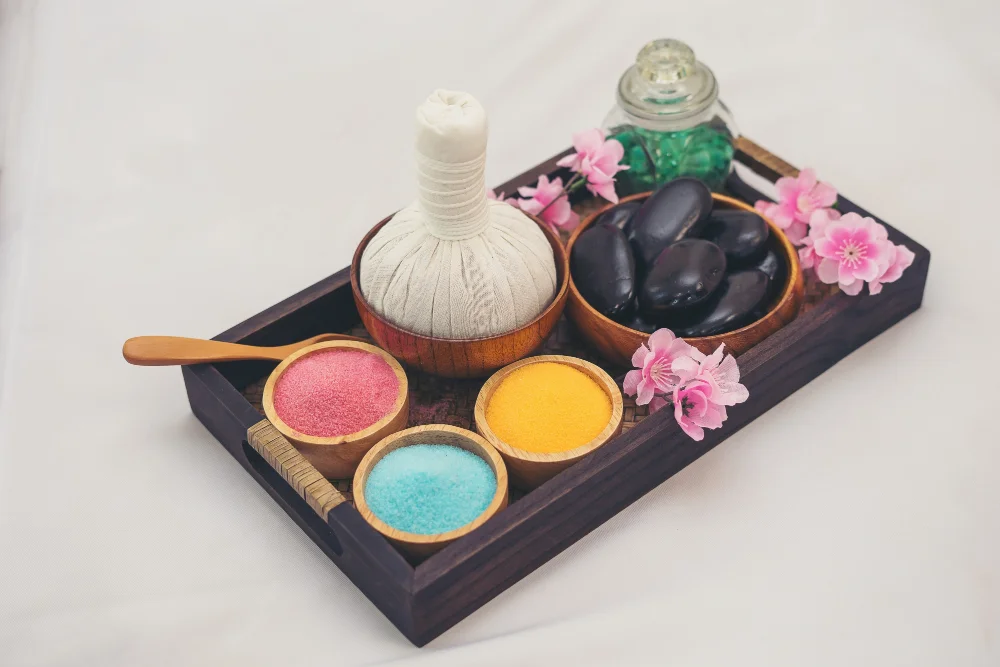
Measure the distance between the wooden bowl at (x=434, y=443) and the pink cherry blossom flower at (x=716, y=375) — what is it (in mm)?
154

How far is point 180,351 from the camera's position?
967 millimetres

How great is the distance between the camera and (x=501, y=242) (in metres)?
0.95

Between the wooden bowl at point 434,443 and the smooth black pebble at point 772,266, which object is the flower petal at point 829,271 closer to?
the smooth black pebble at point 772,266

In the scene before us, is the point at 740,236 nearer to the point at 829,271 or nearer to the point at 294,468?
the point at 829,271

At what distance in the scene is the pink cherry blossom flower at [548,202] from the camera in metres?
1.13

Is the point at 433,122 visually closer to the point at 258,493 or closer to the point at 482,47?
the point at 258,493

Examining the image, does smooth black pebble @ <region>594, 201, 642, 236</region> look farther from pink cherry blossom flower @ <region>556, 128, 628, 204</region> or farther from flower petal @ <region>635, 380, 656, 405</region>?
flower petal @ <region>635, 380, 656, 405</region>

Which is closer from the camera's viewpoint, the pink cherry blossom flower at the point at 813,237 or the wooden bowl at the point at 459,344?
the wooden bowl at the point at 459,344

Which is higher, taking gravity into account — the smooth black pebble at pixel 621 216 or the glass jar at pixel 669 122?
the glass jar at pixel 669 122

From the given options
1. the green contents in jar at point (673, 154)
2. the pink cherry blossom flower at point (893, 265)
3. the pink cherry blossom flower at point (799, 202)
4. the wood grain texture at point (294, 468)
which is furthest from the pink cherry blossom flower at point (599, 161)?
the wood grain texture at point (294, 468)

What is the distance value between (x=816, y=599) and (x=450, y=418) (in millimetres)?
311

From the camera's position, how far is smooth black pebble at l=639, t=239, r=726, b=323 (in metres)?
0.98

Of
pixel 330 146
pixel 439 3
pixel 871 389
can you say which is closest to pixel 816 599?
pixel 871 389

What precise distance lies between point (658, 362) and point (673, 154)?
27 cm
